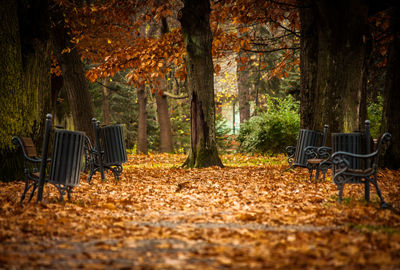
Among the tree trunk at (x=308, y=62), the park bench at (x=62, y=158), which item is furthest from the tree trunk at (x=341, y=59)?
the park bench at (x=62, y=158)

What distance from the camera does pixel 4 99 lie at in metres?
8.38

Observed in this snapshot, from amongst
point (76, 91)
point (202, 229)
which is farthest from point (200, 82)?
point (202, 229)

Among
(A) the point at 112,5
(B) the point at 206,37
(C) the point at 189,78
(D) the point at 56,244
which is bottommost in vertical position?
(D) the point at 56,244

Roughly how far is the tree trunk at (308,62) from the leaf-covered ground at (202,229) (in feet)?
11.4

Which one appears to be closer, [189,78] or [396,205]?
[396,205]

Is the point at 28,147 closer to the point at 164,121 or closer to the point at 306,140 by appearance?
the point at 306,140

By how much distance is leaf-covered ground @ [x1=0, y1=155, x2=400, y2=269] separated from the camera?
135 inches

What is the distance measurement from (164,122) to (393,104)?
12.0 m

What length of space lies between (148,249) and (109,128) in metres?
5.84

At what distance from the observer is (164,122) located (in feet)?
68.8

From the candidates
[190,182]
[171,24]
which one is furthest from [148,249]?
[171,24]

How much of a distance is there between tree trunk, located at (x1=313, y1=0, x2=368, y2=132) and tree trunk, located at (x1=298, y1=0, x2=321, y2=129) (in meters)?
1.51

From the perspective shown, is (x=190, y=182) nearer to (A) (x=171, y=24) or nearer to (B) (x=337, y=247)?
(B) (x=337, y=247)

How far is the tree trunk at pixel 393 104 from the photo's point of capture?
11278mm
